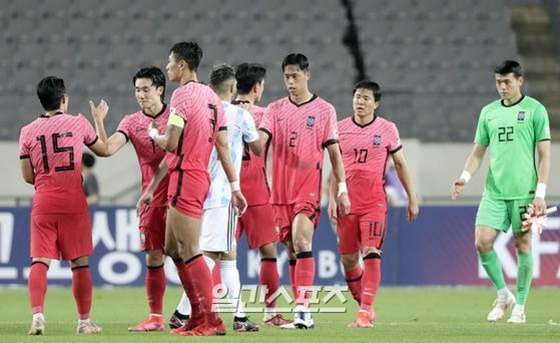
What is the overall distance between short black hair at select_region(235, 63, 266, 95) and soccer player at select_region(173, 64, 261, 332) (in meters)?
0.57

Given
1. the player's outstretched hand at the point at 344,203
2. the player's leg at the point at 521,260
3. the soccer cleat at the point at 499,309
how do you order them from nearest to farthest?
the player's outstretched hand at the point at 344,203 → the player's leg at the point at 521,260 → the soccer cleat at the point at 499,309

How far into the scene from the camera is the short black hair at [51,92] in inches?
435

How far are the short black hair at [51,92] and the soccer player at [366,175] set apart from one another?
2654 mm

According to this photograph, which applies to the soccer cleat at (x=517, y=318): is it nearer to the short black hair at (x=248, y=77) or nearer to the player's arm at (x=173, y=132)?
the short black hair at (x=248, y=77)

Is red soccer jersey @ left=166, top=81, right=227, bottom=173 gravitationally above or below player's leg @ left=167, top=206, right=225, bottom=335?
above

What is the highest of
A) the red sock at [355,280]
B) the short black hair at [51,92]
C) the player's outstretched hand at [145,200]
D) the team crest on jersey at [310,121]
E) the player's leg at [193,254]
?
the short black hair at [51,92]

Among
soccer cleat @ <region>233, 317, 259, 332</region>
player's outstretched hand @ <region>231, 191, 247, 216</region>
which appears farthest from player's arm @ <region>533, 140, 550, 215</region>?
player's outstretched hand @ <region>231, 191, 247, 216</region>

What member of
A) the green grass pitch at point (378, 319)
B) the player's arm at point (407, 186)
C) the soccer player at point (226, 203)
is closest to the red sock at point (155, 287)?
the green grass pitch at point (378, 319)

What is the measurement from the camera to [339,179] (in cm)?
1162

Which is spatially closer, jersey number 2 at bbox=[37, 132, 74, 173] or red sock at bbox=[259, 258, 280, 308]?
jersey number 2 at bbox=[37, 132, 74, 173]

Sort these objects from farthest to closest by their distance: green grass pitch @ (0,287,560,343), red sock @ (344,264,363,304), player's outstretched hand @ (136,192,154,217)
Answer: red sock @ (344,264,363,304)
player's outstretched hand @ (136,192,154,217)
green grass pitch @ (0,287,560,343)

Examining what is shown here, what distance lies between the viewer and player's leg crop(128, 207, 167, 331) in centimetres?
1158

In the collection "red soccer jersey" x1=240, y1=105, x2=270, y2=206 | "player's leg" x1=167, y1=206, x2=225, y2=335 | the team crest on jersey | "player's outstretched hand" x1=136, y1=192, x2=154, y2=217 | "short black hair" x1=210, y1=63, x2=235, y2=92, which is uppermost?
"short black hair" x1=210, y1=63, x2=235, y2=92

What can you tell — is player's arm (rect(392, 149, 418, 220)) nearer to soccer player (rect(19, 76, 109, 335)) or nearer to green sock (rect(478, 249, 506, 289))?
green sock (rect(478, 249, 506, 289))
